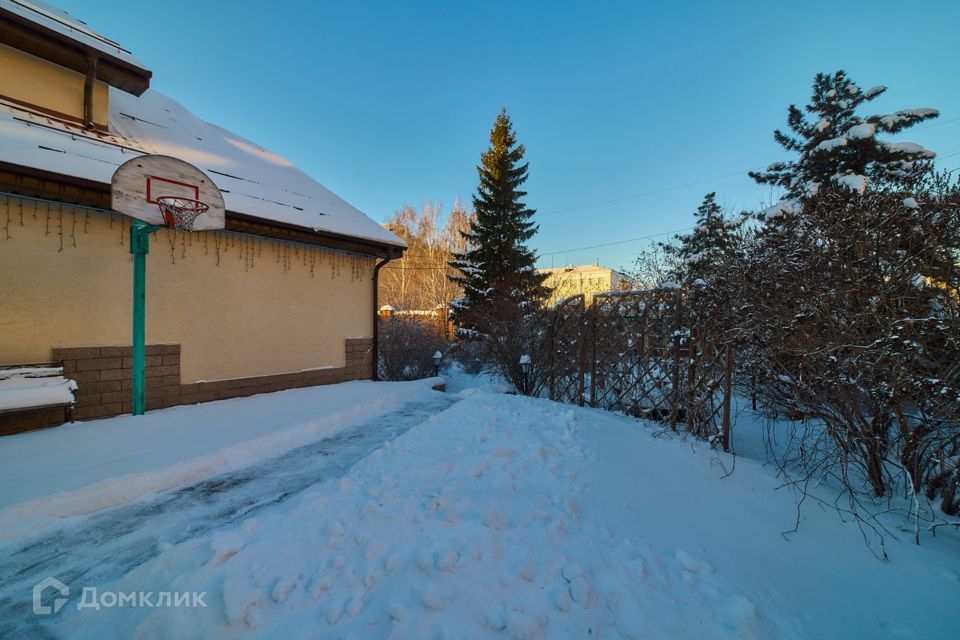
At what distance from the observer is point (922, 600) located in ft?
6.52

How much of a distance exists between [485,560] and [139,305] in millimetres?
5384

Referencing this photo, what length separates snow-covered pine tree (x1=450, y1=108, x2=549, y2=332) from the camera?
14.1m

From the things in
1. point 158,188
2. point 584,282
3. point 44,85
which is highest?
point 584,282

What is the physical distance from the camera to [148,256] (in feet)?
16.6

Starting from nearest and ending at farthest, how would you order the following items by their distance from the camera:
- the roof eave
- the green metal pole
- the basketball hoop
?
the basketball hoop < the green metal pole < the roof eave

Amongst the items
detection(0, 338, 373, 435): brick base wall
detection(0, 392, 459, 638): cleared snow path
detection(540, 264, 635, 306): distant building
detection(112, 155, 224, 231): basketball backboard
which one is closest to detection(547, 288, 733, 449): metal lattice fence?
detection(540, 264, 635, 306): distant building

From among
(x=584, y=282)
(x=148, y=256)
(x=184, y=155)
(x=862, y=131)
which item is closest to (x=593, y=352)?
(x=148, y=256)

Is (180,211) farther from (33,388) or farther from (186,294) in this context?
(33,388)

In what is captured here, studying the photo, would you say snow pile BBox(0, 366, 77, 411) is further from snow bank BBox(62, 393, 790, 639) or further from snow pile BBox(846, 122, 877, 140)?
snow pile BBox(846, 122, 877, 140)

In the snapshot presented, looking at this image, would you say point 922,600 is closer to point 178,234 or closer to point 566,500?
point 566,500

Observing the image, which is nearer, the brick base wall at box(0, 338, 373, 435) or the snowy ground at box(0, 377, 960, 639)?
the snowy ground at box(0, 377, 960, 639)

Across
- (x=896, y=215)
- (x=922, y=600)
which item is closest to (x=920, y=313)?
(x=896, y=215)

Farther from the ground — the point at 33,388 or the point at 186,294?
the point at 186,294

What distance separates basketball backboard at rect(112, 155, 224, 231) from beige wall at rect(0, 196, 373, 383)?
25.8 inches
